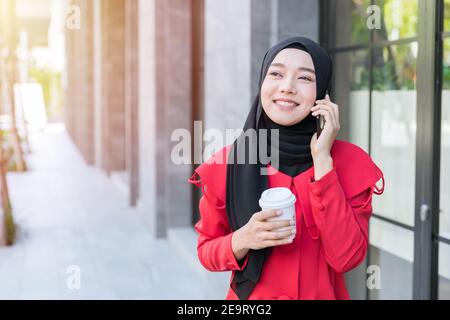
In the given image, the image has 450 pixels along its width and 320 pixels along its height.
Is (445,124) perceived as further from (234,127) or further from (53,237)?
(53,237)

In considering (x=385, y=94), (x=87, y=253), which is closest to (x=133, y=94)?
(x=87, y=253)

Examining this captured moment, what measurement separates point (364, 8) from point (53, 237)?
5190 mm

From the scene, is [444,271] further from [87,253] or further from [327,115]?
[87,253]

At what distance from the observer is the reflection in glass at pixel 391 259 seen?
3.93 m

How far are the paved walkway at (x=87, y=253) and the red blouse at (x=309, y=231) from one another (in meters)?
3.79

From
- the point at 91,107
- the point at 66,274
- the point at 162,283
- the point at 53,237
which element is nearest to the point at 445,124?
the point at 162,283

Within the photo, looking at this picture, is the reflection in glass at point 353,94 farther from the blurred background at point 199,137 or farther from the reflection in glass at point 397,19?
the reflection in glass at point 397,19

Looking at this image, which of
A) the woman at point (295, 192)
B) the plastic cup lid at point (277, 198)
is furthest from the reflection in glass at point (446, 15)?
the plastic cup lid at point (277, 198)

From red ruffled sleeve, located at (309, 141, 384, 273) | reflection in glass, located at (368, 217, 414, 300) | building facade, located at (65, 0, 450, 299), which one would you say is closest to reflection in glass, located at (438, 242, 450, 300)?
building facade, located at (65, 0, 450, 299)

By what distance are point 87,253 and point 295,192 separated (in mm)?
5647

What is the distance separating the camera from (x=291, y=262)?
192 centimetres

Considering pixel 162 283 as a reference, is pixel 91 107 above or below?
above

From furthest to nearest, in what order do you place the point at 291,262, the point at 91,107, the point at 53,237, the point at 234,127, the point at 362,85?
the point at 91,107 < the point at 53,237 < the point at 234,127 < the point at 362,85 < the point at 291,262

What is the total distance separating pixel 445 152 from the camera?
3.48m
